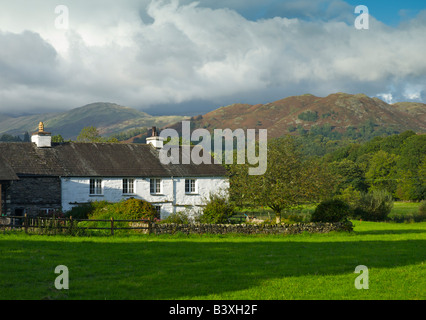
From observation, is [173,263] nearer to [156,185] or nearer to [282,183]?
[282,183]

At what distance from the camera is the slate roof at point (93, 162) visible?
Answer: 137ft

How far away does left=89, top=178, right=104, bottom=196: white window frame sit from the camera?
4306cm

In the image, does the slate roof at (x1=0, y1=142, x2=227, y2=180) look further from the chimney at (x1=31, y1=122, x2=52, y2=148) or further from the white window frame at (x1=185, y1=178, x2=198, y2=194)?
the white window frame at (x1=185, y1=178, x2=198, y2=194)

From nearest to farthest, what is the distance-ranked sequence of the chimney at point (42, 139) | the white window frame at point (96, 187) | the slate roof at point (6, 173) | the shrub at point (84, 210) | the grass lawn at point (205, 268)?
the grass lawn at point (205, 268) < the slate roof at point (6, 173) < the shrub at point (84, 210) < the white window frame at point (96, 187) < the chimney at point (42, 139)

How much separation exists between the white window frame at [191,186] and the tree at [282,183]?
11.4 m

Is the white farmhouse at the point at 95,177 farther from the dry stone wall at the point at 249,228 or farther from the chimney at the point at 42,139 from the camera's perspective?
the dry stone wall at the point at 249,228

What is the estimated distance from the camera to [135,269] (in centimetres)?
1689

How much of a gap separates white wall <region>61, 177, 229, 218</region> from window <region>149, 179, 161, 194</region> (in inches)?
14.3

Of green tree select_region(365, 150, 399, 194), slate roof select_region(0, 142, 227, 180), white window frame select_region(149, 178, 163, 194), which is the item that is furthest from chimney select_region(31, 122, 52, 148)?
green tree select_region(365, 150, 399, 194)

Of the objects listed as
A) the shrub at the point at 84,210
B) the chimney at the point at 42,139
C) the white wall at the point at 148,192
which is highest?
the chimney at the point at 42,139

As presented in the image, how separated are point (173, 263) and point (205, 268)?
61.1 inches

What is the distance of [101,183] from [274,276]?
98.8 ft

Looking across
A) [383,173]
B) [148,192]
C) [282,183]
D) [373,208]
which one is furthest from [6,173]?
[383,173]

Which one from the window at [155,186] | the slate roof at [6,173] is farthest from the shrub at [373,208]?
the slate roof at [6,173]
